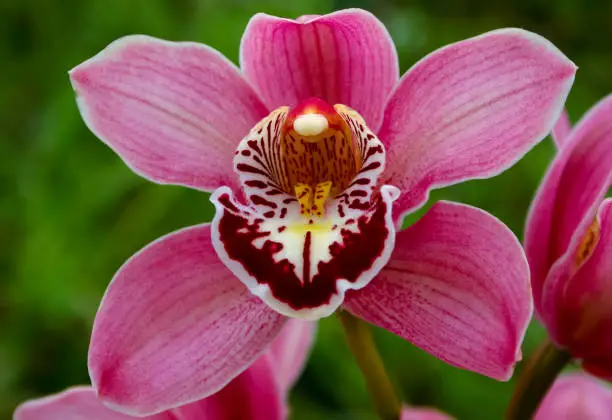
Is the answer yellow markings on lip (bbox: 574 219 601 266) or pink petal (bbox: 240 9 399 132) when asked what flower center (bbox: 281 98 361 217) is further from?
yellow markings on lip (bbox: 574 219 601 266)

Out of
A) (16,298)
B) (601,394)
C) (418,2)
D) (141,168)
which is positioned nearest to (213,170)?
(141,168)

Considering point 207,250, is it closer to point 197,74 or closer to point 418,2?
point 197,74

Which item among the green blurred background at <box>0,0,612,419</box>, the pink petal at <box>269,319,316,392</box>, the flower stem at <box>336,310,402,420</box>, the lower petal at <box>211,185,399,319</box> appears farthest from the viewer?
the green blurred background at <box>0,0,612,419</box>

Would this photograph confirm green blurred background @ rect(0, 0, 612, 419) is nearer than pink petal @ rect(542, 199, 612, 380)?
No

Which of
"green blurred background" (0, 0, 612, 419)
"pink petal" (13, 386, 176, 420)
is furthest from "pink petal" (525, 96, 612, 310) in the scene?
"green blurred background" (0, 0, 612, 419)

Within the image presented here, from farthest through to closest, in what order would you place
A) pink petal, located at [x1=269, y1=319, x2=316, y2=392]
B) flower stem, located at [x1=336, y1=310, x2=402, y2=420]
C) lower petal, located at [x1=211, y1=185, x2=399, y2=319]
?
pink petal, located at [x1=269, y1=319, x2=316, y2=392] → flower stem, located at [x1=336, y1=310, x2=402, y2=420] → lower petal, located at [x1=211, y1=185, x2=399, y2=319]

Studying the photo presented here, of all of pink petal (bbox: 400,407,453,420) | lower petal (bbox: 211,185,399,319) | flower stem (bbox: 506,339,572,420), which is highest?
lower petal (bbox: 211,185,399,319)

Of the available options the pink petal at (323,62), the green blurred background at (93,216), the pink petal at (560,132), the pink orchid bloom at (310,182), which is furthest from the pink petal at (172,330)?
the green blurred background at (93,216)
